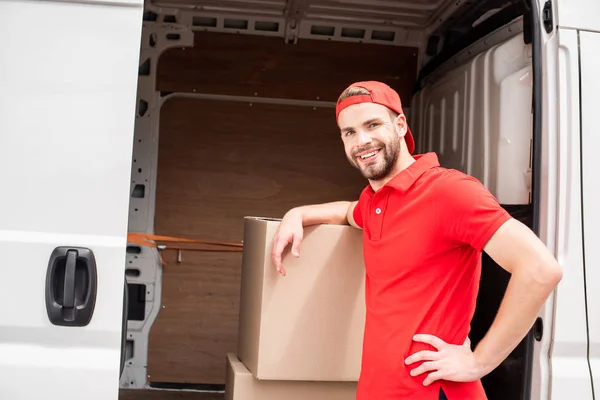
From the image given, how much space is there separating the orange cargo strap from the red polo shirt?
5.41 feet

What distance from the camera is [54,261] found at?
186 cm

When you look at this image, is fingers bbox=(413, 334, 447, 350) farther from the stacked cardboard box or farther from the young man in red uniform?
the stacked cardboard box

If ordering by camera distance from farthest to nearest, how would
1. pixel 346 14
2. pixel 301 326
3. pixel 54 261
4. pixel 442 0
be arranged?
pixel 346 14
pixel 442 0
pixel 301 326
pixel 54 261

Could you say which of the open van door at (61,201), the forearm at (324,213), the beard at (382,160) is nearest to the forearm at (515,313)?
the beard at (382,160)

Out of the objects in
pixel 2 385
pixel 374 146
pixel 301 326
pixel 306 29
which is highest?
pixel 306 29

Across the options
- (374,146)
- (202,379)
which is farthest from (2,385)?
(202,379)

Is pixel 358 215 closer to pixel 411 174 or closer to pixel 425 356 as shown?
pixel 411 174

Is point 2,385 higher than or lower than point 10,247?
lower

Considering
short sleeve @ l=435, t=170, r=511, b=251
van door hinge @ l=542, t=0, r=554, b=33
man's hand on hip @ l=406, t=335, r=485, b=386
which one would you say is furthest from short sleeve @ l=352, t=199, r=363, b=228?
van door hinge @ l=542, t=0, r=554, b=33

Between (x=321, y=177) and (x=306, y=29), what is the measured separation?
2.57 feet

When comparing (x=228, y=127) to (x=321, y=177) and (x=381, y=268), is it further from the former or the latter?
(x=381, y=268)

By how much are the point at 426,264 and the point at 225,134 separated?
1922 millimetres

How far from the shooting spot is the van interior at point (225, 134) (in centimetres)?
345

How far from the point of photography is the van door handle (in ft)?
6.08
